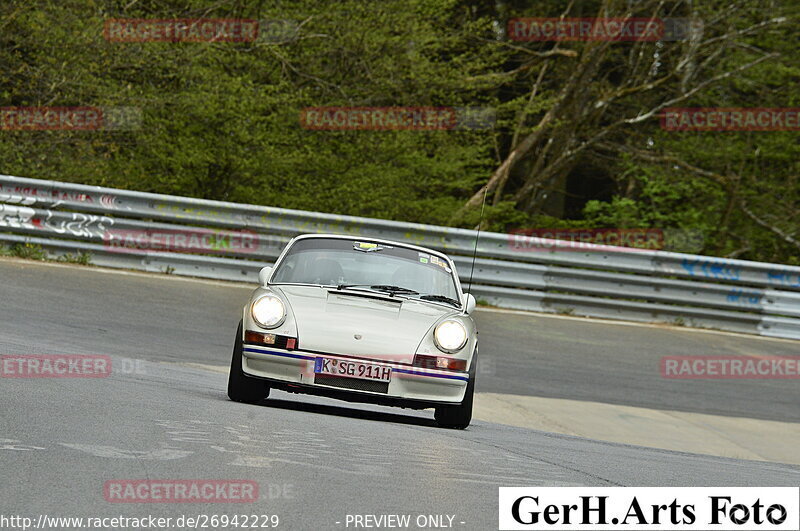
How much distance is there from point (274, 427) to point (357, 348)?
798 millimetres

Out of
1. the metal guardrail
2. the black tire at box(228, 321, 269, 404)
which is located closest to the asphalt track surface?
the black tire at box(228, 321, 269, 404)

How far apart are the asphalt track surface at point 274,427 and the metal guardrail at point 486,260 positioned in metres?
1.23

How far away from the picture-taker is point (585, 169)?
96.3 feet

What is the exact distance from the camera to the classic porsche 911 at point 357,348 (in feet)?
23.6

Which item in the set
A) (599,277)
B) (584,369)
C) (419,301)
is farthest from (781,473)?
(599,277)

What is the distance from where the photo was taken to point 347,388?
283 inches

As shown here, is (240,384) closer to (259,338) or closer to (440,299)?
(259,338)

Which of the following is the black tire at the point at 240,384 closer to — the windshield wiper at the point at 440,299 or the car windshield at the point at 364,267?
the car windshield at the point at 364,267

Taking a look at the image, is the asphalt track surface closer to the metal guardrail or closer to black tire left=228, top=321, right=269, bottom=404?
black tire left=228, top=321, right=269, bottom=404

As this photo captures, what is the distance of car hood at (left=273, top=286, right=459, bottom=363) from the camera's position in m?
7.20

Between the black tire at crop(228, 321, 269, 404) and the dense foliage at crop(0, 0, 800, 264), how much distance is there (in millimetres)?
6984

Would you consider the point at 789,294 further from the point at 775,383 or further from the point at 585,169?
the point at 585,169

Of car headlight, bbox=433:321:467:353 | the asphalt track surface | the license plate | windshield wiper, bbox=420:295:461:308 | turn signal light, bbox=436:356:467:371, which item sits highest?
windshield wiper, bbox=420:295:461:308

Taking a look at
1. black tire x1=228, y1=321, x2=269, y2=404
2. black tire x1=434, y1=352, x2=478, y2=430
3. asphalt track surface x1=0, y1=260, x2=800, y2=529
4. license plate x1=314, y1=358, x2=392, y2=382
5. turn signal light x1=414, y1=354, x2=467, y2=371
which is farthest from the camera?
black tire x1=434, y1=352, x2=478, y2=430
